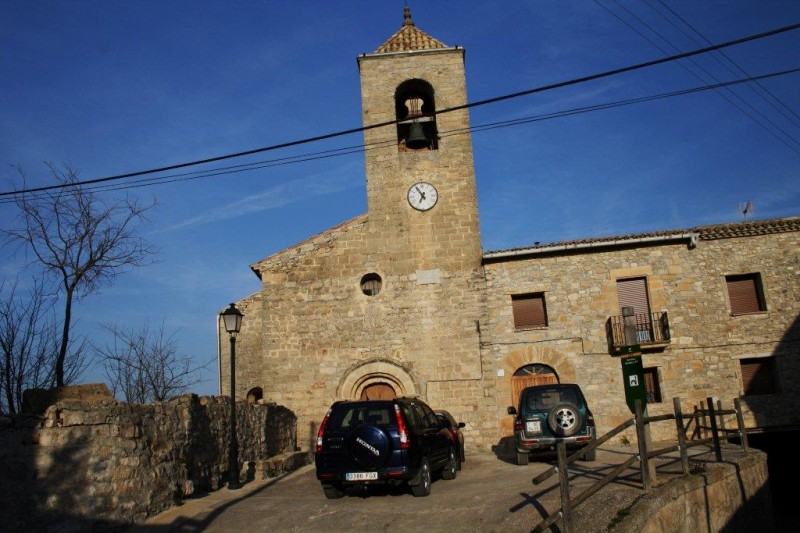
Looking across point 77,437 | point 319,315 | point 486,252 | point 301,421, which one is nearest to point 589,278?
point 486,252

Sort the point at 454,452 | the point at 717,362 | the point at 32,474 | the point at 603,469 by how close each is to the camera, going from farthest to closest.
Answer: the point at 717,362 < the point at 454,452 < the point at 603,469 < the point at 32,474

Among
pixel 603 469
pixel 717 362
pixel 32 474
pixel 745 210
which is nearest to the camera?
pixel 32 474

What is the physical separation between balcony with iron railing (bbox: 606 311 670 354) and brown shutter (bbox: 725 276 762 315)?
2.24m

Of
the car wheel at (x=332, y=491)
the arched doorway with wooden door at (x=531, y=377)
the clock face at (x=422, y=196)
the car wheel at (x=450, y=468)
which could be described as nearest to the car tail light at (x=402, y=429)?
the car wheel at (x=332, y=491)

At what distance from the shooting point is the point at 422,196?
19.9 m

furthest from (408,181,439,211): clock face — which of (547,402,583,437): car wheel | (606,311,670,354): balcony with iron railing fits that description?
(547,402,583,437): car wheel

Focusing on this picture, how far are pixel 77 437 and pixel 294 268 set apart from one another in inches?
421

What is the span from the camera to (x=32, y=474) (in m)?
8.63

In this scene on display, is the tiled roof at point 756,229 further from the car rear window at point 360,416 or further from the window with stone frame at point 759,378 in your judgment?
the car rear window at point 360,416

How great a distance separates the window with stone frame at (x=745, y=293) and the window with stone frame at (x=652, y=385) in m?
2.90

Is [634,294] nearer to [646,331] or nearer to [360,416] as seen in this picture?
[646,331]

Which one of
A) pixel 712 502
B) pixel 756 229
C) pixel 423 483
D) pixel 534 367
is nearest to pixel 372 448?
A: pixel 423 483

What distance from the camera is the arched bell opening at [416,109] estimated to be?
2027cm

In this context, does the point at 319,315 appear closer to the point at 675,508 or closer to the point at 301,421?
the point at 301,421
